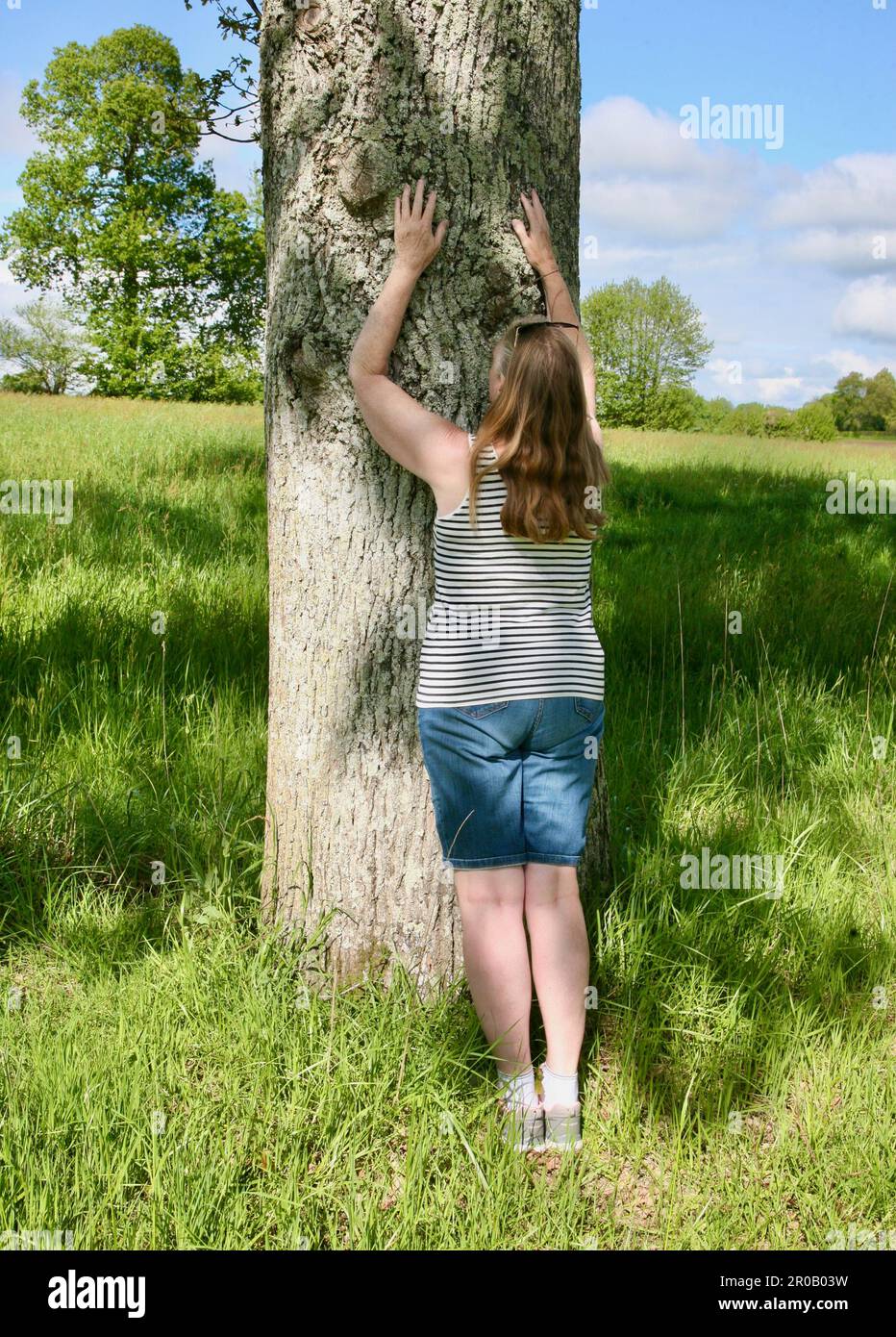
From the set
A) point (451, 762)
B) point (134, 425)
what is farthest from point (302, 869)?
point (134, 425)

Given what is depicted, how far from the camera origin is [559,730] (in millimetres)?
2396

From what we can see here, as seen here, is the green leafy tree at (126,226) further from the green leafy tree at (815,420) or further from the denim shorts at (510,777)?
the green leafy tree at (815,420)

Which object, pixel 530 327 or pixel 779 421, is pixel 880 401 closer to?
pixel 779 421

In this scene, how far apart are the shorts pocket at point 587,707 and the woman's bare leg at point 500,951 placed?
43 centimetres

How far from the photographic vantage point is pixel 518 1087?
2.45 metres

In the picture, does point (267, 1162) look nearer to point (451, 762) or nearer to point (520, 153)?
point (451, 762)

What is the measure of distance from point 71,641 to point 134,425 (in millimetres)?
10845

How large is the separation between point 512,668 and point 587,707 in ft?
0.73

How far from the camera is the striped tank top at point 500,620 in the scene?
7.75 ft

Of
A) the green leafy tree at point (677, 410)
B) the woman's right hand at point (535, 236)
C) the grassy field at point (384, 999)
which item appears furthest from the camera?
the green leafy tree at point (677, 410)

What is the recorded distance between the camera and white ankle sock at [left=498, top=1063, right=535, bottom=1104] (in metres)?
2.43

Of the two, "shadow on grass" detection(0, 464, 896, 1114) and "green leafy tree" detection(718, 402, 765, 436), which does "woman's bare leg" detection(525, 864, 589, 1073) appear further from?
"green leafy tree" detection(718, 402, 765, 436)

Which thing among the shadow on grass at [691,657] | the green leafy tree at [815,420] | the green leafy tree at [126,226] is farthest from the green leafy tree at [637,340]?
the shadow on grass at [691,657]

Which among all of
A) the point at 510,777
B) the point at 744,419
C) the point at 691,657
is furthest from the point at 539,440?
the point at 744,419
